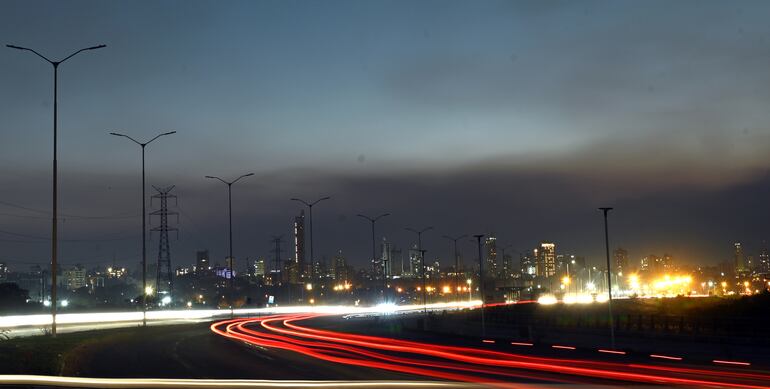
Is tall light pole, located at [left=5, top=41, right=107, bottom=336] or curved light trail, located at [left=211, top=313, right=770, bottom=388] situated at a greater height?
tall light pole, located at [left=5, top=41, right=107, bottom=336]

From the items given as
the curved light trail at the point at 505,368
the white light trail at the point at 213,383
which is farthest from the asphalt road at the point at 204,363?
the white light trail at the point at 213,383

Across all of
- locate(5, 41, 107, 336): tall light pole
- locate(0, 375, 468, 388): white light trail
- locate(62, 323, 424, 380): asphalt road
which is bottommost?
locate(62, 323, 424, 380): asphalt road

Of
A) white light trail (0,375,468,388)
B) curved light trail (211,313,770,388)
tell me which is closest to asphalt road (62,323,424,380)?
curved light trail (211,313,770,388)

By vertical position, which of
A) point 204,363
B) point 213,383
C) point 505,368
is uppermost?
point 213,383

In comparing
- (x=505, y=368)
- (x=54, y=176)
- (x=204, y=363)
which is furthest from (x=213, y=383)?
(x=54, y=176)

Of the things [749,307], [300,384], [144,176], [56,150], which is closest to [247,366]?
[300,384]

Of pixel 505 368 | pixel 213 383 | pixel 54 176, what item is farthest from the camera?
pixel 54 176

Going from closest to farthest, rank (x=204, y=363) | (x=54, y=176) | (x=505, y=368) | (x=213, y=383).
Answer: (x=213, y=383) < (x=505, y=368) < (x=204, y=363) < (x=54, y=176)

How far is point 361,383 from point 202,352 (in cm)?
1813

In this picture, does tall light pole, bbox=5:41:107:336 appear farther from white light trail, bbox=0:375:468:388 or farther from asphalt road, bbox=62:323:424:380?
white light trail, bbox=0:375:468:388

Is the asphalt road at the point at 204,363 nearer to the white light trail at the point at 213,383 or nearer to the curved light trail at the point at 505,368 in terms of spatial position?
the curved light trail at the point at 505,368

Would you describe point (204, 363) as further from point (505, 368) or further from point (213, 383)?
point (505, 368)

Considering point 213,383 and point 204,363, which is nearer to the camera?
point 213,383

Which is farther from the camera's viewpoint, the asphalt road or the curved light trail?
the asphalt road
